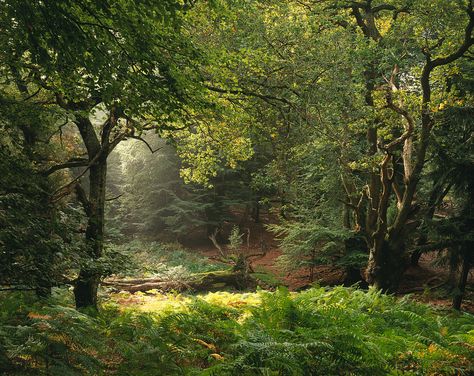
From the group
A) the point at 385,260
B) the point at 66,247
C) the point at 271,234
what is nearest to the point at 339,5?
the point at 385,260

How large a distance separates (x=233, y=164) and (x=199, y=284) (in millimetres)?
5122

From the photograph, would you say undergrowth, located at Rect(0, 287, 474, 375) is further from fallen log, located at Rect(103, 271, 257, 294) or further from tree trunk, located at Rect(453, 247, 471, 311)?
fallen log, located at Rect(103, 271, 257, 294)

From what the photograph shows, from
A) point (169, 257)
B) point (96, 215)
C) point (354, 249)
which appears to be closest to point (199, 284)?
point (354, 249)

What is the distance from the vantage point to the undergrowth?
3781mm

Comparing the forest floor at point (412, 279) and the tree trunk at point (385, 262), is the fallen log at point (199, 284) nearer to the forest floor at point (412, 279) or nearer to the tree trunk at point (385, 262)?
the forest floor at point (412, 279)

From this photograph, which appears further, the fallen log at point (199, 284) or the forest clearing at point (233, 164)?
the fallen log at point (199, 284)

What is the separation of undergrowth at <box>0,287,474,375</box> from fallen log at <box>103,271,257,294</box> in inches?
278

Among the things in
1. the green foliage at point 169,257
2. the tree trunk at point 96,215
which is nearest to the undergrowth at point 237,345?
the tree trunk at point 96,215

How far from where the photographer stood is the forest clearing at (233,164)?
4035 mm

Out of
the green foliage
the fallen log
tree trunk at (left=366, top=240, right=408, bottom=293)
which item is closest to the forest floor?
tree trunk at (left=366, top=240, right=408, bottom=293)

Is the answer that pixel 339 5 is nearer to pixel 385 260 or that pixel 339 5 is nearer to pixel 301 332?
pixel 385 260

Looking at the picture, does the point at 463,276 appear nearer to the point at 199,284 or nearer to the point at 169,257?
the point at 199,284

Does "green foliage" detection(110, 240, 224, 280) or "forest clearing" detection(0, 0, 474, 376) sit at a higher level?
"forest clearing" detection(0, 0, 474, 376)

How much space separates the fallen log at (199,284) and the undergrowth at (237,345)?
706cm
